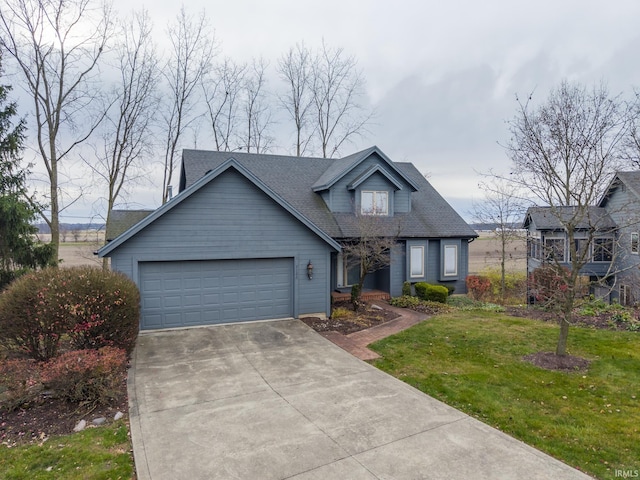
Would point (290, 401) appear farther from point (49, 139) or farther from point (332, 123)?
point (332, 123)

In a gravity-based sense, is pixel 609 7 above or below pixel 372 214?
above

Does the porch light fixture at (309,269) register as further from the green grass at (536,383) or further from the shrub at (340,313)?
the green grass at (536,383)

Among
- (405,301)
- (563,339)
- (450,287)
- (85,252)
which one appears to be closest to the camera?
(563,339)

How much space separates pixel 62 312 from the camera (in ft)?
23.9

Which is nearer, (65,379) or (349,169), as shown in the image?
(65,379)

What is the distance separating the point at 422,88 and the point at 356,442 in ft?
60.7

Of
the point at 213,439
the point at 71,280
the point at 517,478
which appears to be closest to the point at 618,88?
the point at 517,478

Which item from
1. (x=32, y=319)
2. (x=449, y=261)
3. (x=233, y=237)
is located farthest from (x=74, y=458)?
(x=449, y=261)

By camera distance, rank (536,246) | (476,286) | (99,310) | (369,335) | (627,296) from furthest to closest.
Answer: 1. (536,246)
2. (627,296)
3. (476,286)
4. (369,335)
5. (99,310)

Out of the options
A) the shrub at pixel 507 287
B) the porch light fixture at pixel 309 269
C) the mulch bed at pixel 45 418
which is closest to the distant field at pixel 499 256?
the shrub at pixel 507 287

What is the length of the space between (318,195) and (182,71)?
13728 millimetres

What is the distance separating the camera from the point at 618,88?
428 inches

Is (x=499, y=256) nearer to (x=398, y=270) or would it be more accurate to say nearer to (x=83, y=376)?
(x=398, y=270)

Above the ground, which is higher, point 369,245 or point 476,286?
point 369,245
